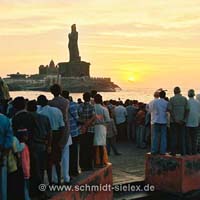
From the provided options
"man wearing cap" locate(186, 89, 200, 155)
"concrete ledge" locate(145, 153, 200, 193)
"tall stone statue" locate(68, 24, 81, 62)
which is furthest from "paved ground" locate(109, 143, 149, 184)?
"tall stone statue" locate(68, 24, 81, 62)

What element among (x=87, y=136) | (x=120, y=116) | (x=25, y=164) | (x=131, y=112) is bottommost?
(x=25, y=164)

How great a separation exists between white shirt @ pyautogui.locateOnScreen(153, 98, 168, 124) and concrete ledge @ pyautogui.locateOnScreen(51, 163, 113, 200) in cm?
193

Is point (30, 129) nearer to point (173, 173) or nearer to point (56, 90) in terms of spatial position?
point (56, 90)

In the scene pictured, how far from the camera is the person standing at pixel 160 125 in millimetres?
11188

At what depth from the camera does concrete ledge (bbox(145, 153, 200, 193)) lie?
10.8 meters

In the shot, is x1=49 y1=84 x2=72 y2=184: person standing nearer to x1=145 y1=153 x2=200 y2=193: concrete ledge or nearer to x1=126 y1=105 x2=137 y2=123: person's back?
x1=145 y1=153 x2=200 y2=193: concrete ledge

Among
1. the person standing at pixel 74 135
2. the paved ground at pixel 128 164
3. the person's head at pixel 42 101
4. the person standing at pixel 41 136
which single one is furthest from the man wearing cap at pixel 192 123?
the person standing at pixel 41 136

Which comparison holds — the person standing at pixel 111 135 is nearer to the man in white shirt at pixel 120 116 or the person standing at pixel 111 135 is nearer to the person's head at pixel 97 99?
the man in white shirt at pixel 120 116

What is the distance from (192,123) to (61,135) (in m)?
4.05

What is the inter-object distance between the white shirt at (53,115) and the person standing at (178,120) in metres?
3.52

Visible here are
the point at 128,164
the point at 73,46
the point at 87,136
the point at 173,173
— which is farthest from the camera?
the point at 73,46

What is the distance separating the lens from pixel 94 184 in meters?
9.27

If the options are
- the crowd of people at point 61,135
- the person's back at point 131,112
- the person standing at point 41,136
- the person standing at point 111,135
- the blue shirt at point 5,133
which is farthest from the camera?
the person's back at point 131,112

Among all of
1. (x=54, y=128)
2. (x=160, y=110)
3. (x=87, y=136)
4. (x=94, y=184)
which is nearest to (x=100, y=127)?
(x=87, y=136)
